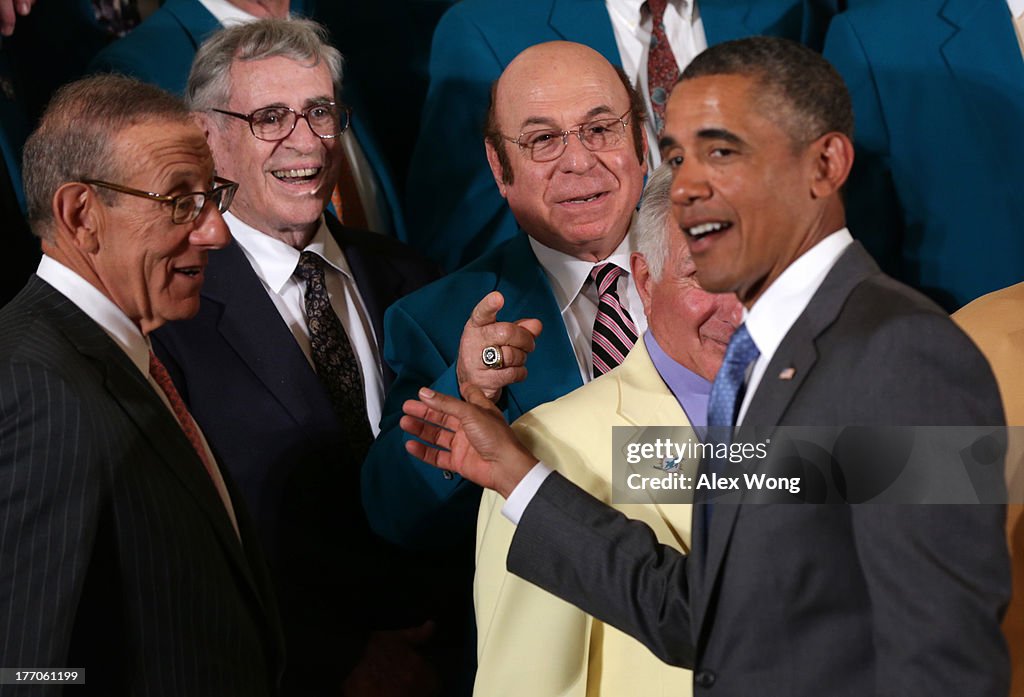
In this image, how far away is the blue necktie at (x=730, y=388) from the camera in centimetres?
149

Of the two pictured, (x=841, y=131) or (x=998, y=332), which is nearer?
(x=841, y=131)

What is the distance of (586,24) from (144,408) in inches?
70.2

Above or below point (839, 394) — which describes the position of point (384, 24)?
above

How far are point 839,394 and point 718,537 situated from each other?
8.6 inches

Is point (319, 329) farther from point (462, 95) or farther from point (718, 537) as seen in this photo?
point (718, 537)

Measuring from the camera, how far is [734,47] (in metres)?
1.44

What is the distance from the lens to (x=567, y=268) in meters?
2.73

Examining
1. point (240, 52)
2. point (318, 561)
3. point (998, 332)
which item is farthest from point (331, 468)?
point (998, 332)

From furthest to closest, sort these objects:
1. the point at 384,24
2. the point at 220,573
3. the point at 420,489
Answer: the point at 384,24, the point at 420,489, the point at 220,573

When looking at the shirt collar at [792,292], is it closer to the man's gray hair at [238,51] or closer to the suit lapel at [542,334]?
Answer: the suit lapel at [542,334]

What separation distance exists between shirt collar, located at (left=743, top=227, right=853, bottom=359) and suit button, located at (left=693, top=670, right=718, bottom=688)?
365 millimetres

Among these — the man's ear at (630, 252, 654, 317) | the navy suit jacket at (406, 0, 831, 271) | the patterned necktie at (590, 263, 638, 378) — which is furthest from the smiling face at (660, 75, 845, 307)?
the navy suit jacket at (406, 0, 831, 271)

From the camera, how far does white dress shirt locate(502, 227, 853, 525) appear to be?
57.1 inches

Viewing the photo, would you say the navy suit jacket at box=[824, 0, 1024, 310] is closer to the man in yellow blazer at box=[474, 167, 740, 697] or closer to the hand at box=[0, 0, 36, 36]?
the man in yellow blazer at box=[474, 167, 740, 697]
